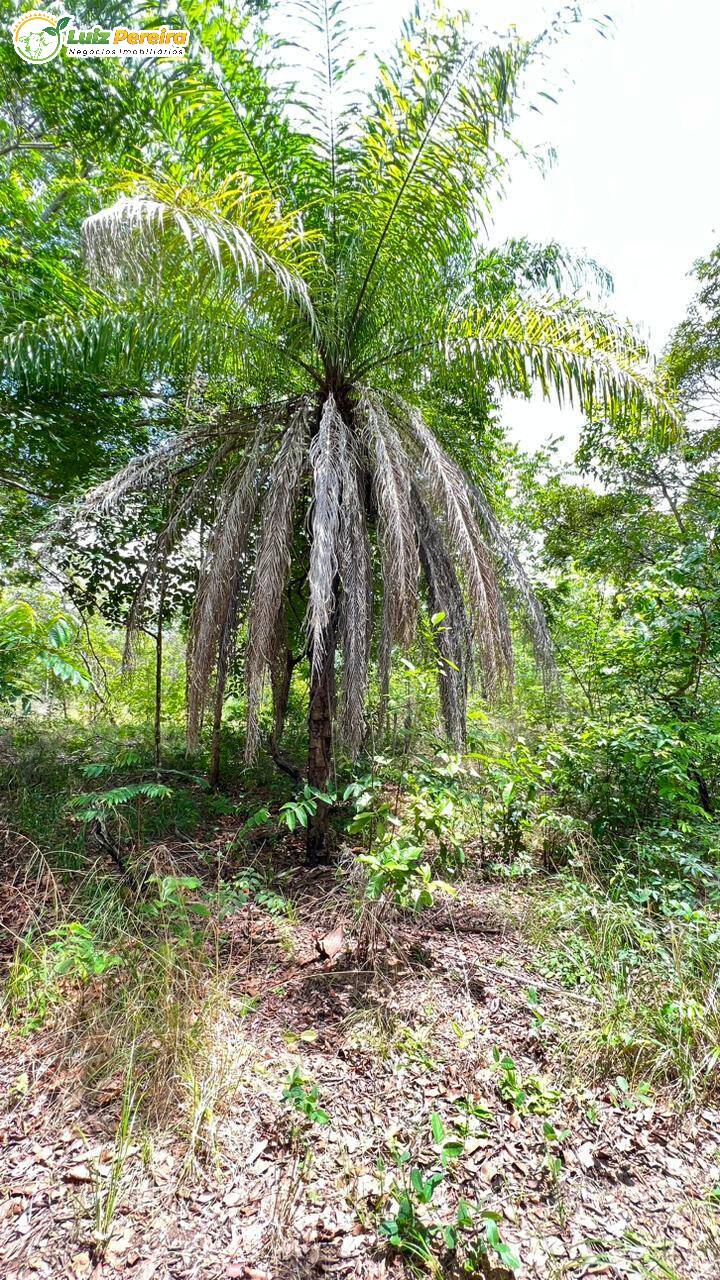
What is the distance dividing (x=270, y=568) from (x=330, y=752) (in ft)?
4.39

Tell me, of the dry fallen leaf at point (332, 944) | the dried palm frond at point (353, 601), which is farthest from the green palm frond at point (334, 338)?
the dry fallen leaf at point (332, 944)

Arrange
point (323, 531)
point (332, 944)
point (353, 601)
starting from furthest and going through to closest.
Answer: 1. point (353, 601)
2. point (323, 531)
3. point (332, 944)

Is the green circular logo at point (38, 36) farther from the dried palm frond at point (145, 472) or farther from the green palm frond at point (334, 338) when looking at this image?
the dried palm frond at point (145, 472)

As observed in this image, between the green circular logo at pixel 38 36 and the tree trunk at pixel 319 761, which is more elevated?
the green circular logo at pixel 38 36

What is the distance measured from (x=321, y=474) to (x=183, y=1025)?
8.56 ft

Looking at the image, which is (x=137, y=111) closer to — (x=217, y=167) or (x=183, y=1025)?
(x=217, y=167)

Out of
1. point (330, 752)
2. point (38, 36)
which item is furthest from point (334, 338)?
point (38, 36)

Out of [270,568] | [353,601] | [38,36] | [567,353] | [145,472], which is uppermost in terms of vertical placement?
[38,36]

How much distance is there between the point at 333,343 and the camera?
3.09m

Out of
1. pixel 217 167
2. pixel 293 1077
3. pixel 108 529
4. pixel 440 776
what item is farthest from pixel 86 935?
pixel 217 167

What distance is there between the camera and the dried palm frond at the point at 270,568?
2.64 m

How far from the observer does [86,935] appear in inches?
83.4

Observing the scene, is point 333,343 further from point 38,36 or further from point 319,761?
point 38,36

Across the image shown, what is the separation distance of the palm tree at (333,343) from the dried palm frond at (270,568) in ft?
0.04
